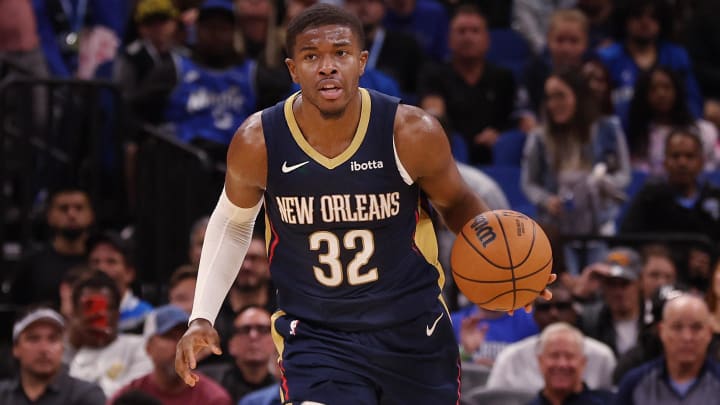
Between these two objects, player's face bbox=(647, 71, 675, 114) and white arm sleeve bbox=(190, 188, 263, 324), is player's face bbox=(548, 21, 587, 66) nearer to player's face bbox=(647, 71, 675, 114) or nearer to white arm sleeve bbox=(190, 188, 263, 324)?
player's face bbox=(647, 71, 675, 114)

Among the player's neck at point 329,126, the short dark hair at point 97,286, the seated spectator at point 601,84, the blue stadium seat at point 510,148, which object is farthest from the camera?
the blue stadium seat at point 510,148

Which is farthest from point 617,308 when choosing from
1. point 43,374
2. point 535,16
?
point 535,16

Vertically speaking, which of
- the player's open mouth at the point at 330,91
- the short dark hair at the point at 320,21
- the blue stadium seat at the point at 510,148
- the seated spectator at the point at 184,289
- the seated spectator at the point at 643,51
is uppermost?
the seated spectator at the point at 643,51

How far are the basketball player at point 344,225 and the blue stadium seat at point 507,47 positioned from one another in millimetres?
7738

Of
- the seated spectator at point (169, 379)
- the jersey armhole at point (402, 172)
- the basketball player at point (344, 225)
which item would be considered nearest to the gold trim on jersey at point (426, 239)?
the basketball player at point (344, 225)

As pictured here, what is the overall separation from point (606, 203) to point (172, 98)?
3.08 m

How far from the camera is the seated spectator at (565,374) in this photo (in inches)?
300

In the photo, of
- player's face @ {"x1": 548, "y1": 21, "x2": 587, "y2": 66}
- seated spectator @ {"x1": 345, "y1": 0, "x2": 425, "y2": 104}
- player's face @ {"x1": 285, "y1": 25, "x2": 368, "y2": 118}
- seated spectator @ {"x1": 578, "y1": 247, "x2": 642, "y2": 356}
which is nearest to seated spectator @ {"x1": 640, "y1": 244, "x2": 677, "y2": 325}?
seated spectator @ {"x1": 578, "y1": 247, "x2": 642, "y2": 356}

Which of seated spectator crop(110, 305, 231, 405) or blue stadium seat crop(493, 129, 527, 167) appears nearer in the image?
seated spectator crop(110, 305, 231, 405)

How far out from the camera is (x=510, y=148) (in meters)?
10.7

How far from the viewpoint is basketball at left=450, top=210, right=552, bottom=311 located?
5.01 meters

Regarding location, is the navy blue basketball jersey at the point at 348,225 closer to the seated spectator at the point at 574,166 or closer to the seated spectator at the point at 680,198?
the seated spectator at the point at 574,166

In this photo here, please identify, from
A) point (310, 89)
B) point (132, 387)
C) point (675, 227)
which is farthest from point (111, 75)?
point (310, 89)

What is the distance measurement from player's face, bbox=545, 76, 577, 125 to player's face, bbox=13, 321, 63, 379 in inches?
149
